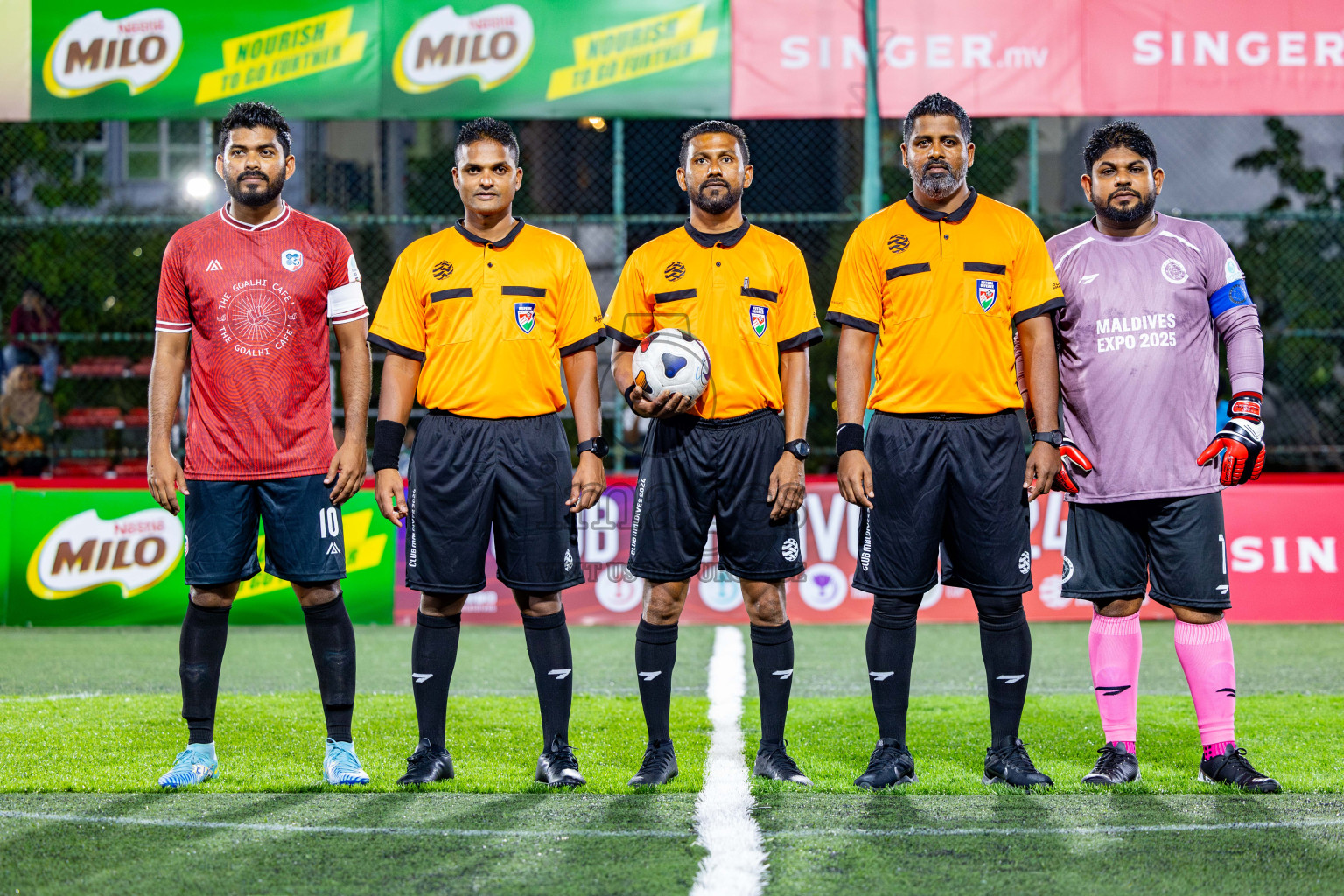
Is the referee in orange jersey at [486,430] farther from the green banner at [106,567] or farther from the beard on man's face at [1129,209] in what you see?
the green banner at [106,567]

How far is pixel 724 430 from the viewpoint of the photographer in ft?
14.3

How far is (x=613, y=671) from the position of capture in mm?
7156

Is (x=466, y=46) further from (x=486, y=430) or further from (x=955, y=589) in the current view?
(x=486, y=430)

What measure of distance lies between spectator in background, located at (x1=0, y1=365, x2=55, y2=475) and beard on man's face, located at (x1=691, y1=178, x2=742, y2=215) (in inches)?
402

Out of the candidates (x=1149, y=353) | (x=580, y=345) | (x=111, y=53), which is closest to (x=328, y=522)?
(x=580, y=345)

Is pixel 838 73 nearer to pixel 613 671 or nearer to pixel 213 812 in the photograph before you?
pixel 613 671

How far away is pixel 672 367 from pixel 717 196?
65 centimetres

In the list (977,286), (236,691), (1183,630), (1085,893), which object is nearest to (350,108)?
(236,691)

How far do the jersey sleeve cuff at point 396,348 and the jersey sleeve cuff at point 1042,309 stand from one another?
6.69 ft

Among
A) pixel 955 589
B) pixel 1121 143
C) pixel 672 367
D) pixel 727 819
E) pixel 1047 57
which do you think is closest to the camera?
pixel 727 819

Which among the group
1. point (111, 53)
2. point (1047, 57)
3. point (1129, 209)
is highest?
point (111, 53)

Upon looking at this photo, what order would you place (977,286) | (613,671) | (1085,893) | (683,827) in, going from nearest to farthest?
(1085,893), (683,827), (977,286), (613,671)

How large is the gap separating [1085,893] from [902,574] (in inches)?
54.1

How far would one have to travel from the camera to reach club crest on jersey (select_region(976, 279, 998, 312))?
169 inches
